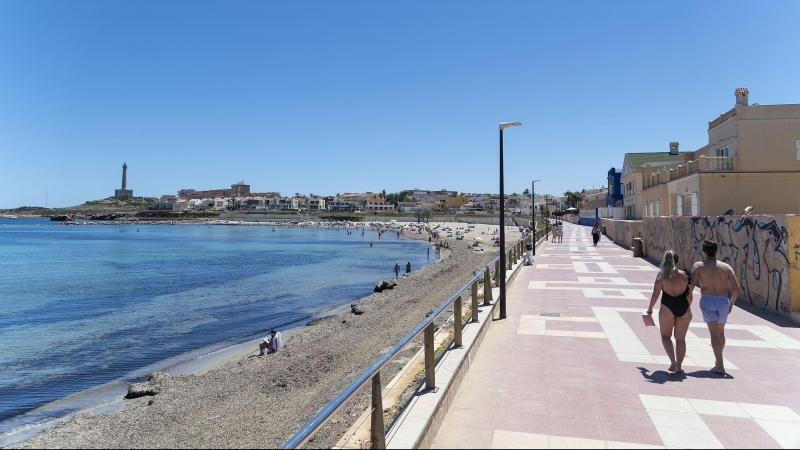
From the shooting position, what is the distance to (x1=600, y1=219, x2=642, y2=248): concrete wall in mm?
26562

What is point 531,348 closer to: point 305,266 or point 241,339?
point 241,339

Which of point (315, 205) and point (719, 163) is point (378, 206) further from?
point (719, 163)

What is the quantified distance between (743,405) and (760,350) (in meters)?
2.59

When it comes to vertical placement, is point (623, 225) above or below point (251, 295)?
above

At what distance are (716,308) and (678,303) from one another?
1.28 feet

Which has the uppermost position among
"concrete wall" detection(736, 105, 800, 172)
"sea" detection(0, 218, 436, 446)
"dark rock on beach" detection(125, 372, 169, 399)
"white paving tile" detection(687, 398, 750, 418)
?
"concrete wall" detection(736, 105, 800, 172)

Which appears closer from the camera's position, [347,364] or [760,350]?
[760,350]

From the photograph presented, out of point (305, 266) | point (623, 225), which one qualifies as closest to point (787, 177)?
point (623, 225)

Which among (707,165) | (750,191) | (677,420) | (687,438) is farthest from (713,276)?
(750,191)

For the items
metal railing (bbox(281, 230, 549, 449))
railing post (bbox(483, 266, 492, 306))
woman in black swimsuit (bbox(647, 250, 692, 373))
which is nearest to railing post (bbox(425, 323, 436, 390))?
metal railing (bbox(281, 230, 549, 449))

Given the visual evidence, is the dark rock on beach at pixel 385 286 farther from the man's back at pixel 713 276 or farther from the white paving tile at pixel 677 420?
the white paving tile at pixel 677 420

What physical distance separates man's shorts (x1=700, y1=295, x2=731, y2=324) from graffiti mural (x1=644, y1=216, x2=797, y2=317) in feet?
→ 14.2

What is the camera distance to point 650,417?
4.46 meters

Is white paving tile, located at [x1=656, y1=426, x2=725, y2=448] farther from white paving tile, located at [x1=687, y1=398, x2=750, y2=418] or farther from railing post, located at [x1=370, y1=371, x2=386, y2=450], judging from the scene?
railing post, located at [x1=370, y1=371, x2=386, y2=450]
